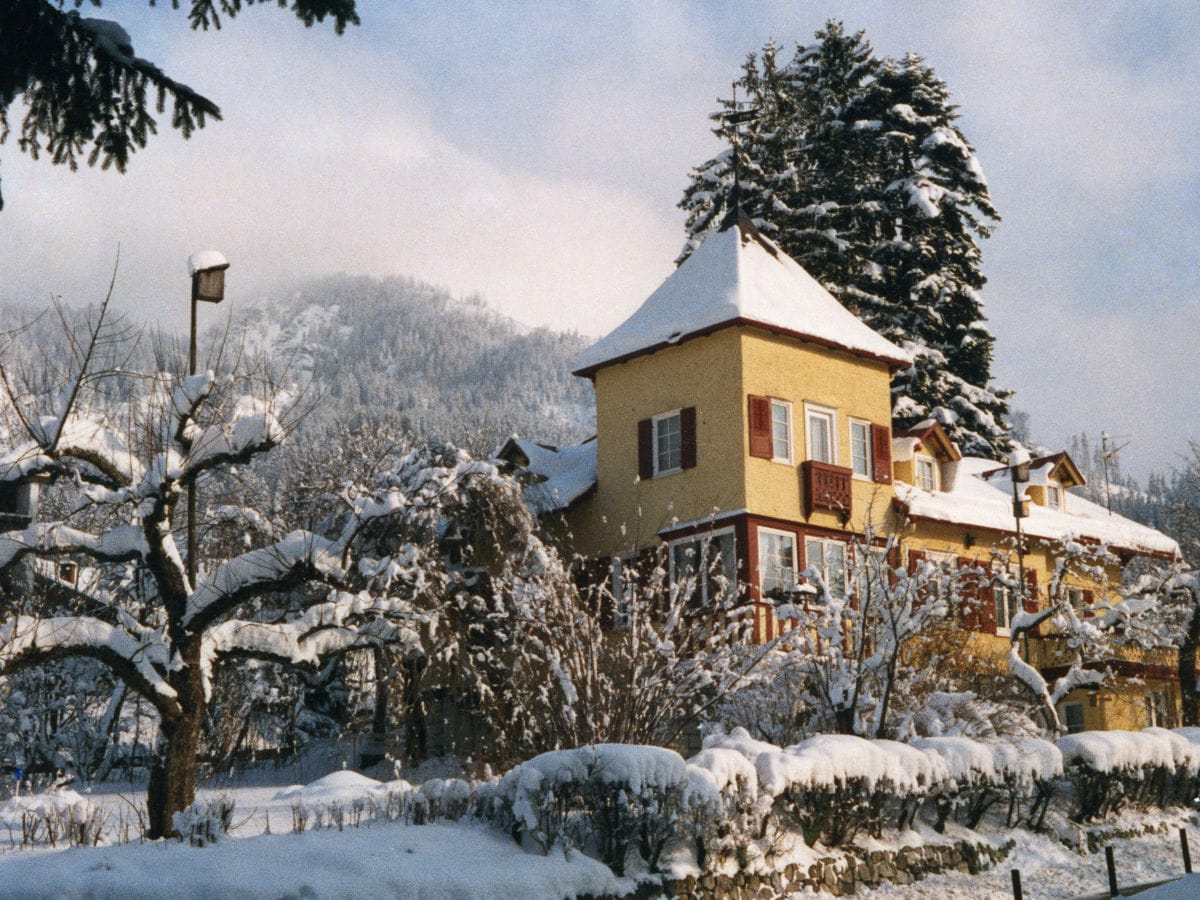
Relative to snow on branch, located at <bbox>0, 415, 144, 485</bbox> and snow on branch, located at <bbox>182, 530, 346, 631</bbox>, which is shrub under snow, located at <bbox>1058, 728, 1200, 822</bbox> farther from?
snow on branch, located at <bbox>0, 415, 144, 485</bbox>

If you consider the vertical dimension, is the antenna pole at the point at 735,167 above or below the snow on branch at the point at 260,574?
above

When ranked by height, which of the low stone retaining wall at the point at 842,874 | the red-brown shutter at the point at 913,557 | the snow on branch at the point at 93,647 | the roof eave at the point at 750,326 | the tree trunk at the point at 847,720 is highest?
the roof eave at the point at 750,326

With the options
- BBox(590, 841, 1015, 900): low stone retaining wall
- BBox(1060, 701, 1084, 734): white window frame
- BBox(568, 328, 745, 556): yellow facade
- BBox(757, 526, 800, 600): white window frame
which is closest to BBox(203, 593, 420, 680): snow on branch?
BBox(590, 841, 1015, 900): low stone retaining wall

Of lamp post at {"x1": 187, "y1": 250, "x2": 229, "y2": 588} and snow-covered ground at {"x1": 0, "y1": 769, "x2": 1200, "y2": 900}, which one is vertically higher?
lamp post at {"x1": 187, "y1": 250, "x2": 229, "y2": 588}

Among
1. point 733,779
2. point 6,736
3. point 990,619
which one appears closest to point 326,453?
point 6,736

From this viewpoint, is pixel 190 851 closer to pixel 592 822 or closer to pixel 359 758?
pixel 592 822

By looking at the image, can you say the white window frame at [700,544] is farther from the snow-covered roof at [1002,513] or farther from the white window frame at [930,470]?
the white window frame at [930,470]

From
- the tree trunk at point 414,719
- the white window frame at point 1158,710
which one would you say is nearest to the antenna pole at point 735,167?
the tree trunk at point 414,719

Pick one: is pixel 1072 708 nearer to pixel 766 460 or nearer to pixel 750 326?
pixel 766 460

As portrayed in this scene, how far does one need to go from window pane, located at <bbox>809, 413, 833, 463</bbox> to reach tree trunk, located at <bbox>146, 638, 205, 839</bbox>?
16202 mm

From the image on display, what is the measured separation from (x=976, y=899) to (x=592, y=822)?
5191mm

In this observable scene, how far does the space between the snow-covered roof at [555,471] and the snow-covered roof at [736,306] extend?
86.0 inches

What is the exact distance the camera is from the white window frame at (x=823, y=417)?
91.2 ft

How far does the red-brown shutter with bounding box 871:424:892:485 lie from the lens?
28828 mm
